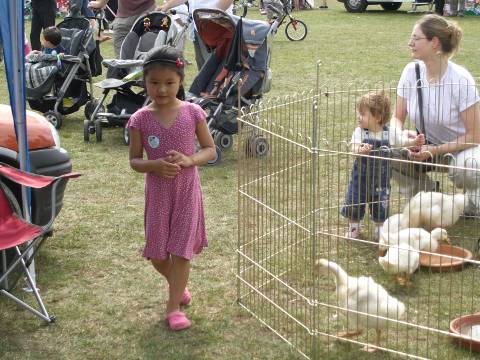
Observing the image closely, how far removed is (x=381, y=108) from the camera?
4527 millimetres

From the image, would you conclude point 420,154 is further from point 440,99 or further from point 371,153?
point 440,99

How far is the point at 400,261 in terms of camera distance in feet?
12.5

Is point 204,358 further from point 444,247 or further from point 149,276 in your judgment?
point 444,247

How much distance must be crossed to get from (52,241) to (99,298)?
896mm

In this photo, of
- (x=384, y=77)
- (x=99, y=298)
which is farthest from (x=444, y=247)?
(x=384, y=77)

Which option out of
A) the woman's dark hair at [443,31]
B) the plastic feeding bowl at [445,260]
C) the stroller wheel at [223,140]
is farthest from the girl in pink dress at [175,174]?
the stroller wheel at [223,140]

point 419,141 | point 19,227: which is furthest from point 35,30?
point 19,227

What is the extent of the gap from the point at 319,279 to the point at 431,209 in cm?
65

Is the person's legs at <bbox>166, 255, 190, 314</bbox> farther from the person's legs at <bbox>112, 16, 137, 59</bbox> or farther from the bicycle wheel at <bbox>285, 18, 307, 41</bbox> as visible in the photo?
the bicycle wheel at <bbox>285, 18, 307, 41</bbox>

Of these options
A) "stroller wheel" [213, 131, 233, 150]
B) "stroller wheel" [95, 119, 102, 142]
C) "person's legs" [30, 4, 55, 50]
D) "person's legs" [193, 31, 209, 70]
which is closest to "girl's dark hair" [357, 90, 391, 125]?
"stroller wheel" [213, 131, 233, 150]

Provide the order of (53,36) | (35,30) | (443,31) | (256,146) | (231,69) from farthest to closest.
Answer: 1. (35,30)
2. (53,36)
3. (231,69)
4. (443,31)
5. (256,146)

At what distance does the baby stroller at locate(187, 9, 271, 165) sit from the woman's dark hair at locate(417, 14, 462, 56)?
67.6 inches

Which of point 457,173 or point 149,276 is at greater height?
point 457,173

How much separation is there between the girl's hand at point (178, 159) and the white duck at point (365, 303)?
71cm
